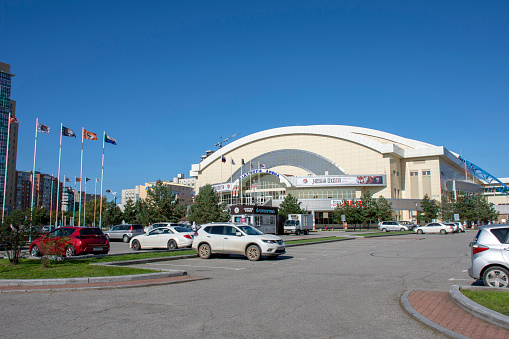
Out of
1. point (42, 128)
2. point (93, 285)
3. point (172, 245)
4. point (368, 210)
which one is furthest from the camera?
point (368, 210)

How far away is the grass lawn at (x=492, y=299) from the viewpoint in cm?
688

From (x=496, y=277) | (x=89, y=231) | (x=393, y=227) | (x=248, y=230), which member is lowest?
(x=393, y=227)

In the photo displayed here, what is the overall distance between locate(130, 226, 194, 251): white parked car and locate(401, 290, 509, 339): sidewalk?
49.6ft

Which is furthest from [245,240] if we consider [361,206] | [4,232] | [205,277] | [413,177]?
[413,177]

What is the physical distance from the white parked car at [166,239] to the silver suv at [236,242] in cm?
401

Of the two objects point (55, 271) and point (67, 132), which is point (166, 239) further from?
point (67, 132)

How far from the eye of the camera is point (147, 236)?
23.0 m

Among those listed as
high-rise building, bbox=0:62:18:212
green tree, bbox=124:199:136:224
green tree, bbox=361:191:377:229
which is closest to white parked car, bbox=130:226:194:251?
green tree, bbox=124:199:136:224

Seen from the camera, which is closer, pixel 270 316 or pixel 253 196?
pixel 270 316

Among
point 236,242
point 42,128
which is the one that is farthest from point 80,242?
point 42,128

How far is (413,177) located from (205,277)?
267ft

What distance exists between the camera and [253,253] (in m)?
17.2

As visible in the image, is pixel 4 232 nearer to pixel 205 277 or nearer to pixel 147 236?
pixel 205 277

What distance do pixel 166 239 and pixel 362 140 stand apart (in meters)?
67.2
